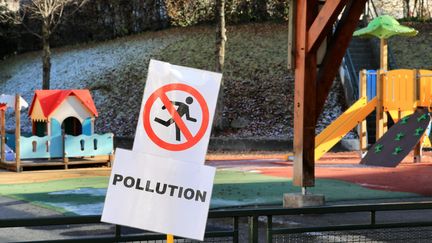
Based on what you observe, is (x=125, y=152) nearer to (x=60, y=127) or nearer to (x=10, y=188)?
(x=10, y=188)

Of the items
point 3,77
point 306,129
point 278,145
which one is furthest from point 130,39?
point 306,129

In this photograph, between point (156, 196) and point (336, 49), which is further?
point (336, 49)

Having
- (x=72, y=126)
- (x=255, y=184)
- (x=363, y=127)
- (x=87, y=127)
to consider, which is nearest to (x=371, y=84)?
(x=363, y=127)

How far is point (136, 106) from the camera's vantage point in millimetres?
25672

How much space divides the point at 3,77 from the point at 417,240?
28.4 m

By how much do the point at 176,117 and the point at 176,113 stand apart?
24 mm

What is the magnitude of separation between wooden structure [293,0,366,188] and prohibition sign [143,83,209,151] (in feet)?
18.2

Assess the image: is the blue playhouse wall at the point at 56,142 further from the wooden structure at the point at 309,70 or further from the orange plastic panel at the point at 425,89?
the wooden structure at the point at 309,70

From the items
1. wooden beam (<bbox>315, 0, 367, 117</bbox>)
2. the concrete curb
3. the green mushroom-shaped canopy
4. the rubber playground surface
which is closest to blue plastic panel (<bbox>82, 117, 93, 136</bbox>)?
the rubber playground surface

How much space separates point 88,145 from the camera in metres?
17.5

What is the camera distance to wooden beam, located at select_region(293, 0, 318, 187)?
31.8 feet

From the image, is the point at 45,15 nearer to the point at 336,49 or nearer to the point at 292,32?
the point at 292,32

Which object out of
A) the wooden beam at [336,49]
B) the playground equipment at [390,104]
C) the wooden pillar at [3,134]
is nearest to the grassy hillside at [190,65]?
the playground equipment at [390,104]

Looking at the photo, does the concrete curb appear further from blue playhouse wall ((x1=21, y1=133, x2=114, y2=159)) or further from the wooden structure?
the wooden structure
